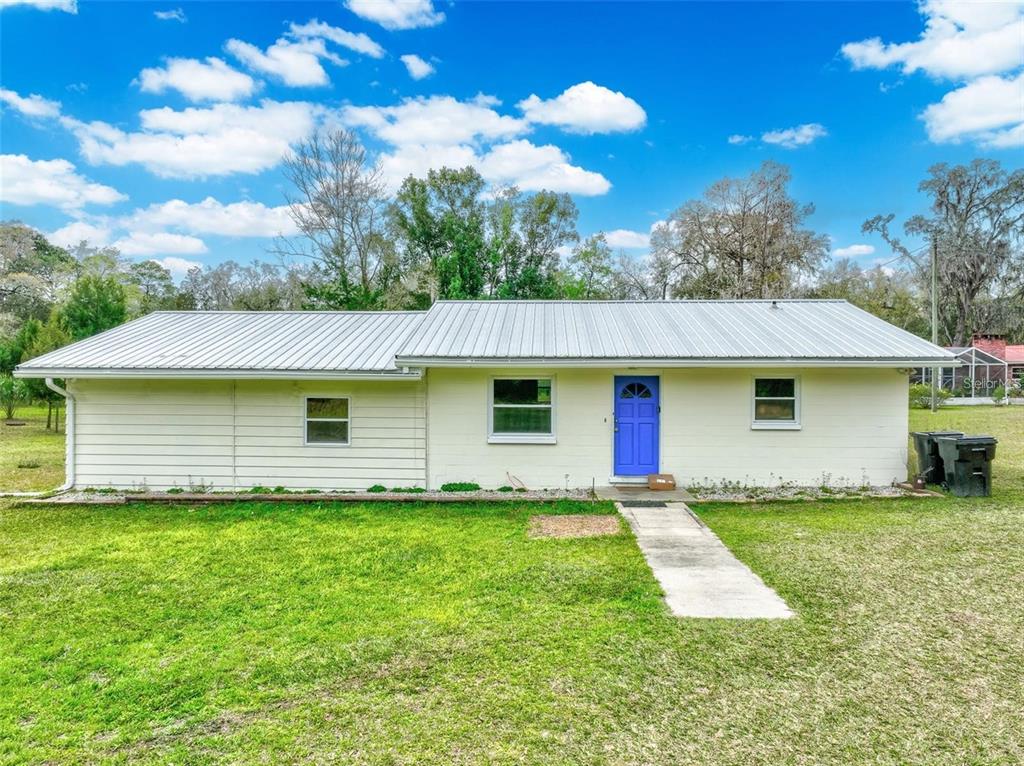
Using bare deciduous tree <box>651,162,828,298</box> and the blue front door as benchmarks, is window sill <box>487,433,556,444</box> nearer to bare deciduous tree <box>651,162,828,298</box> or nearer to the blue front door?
the blue front door

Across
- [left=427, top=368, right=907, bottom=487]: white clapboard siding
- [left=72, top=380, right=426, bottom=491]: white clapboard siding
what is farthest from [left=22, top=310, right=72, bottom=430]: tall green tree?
[left=427, top=368, right=907, bottom=487]: white clapboard siding

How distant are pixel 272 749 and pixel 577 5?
56.6 feet

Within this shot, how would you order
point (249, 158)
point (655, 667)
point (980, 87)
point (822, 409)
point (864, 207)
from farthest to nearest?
1. point (864, 207)
2. point (249, 158)
3. point (980, 87)
4. point (822, 409)
5. point (655, 667)


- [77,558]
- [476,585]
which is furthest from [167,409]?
[476,585]

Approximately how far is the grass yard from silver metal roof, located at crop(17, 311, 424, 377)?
10.5ft

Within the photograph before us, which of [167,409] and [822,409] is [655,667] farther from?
[167,409]

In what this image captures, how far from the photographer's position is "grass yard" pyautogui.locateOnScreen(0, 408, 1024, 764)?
2.79m

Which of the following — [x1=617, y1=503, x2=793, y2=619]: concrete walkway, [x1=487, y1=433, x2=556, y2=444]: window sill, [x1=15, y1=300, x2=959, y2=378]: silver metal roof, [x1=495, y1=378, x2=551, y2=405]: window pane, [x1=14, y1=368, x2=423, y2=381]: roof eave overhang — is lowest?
[x1=617, y1=503, x2=793, y2=619]: concrete walkway

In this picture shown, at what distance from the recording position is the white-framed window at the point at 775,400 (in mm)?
9102

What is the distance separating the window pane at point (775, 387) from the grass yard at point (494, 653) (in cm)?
316

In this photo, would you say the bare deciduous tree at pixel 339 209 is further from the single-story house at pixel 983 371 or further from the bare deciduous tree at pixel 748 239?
the single-story house at pixel 983 371

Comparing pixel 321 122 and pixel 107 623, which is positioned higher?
pixel 321 122

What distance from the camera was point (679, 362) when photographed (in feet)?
28.1

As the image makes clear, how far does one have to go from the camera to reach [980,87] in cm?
1877
